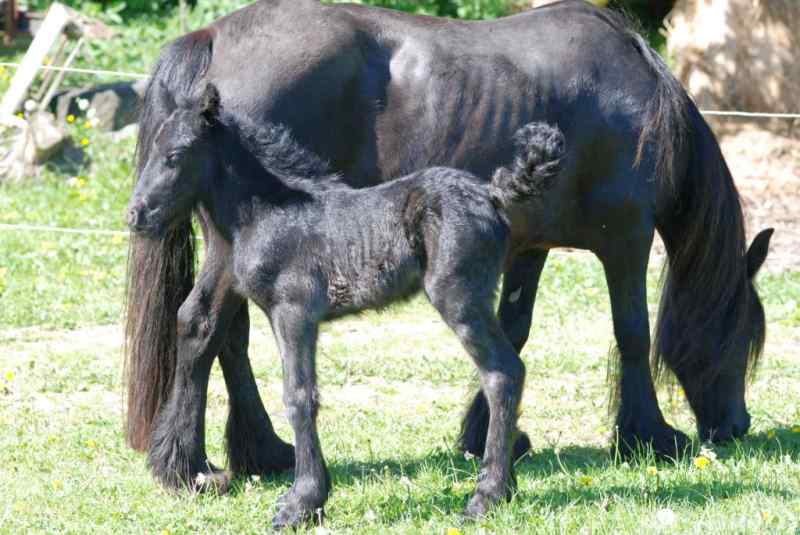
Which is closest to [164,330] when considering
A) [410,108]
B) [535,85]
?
[410,108]

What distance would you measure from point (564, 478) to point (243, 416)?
1.41 meters

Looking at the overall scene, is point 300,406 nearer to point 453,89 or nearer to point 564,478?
point 564,478

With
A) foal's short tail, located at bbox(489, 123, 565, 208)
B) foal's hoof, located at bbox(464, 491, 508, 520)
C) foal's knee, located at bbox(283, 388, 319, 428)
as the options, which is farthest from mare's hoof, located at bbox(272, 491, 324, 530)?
foal's short tail, located at bbox(489, 123, 565, 208)

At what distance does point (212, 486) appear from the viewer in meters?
5.13

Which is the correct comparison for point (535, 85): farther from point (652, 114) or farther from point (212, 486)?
point (212, 486)

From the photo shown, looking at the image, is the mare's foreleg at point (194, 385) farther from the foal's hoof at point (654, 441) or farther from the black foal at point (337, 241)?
the foal's hoof at point (654, 441)

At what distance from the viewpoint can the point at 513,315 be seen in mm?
6059

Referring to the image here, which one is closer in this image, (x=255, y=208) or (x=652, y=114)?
(x=255, y=208)

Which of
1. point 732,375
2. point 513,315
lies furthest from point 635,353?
point 513,315

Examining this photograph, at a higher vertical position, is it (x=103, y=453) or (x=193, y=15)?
(x=193, y=15)

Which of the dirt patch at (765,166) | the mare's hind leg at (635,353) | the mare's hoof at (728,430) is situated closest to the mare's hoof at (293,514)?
the mare's hind leg at (635,353)

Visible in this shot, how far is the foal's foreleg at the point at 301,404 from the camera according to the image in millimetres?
4504

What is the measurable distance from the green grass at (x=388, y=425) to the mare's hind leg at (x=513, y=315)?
148 millimetres

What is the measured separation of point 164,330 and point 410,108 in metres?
1.44
